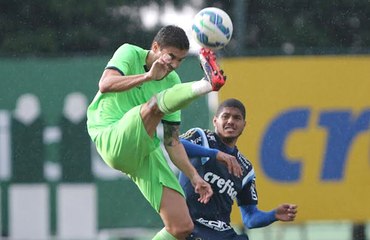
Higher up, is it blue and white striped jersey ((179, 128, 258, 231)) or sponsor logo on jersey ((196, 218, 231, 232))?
blue and white striped jersey ((179, 128, 258, 231))

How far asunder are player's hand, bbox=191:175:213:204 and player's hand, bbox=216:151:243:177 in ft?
0.59

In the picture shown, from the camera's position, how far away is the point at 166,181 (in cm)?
866

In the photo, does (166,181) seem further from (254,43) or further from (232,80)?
(254,43)

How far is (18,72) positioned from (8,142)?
69 cm

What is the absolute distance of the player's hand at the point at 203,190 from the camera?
833 centimetres

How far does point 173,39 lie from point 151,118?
0.51 m

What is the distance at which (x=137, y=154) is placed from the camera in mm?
8508

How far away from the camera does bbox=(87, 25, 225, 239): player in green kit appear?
8.20 meters

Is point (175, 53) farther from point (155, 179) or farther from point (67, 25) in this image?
point (67, 25)

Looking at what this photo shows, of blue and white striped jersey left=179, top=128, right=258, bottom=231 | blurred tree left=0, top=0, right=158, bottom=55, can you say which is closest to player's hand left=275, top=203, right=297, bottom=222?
blue and white striped jersey left=179, top=128, right=258, bottom=231

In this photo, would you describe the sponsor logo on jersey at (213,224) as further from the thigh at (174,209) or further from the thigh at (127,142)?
the thigh at (127,142)

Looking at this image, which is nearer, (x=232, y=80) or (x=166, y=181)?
(x=166, y=181)

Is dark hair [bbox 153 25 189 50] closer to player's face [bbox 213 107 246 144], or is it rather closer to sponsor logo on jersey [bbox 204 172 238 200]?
player's face [bbox 213 107 246 144]

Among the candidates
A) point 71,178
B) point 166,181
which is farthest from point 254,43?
point 166,181
